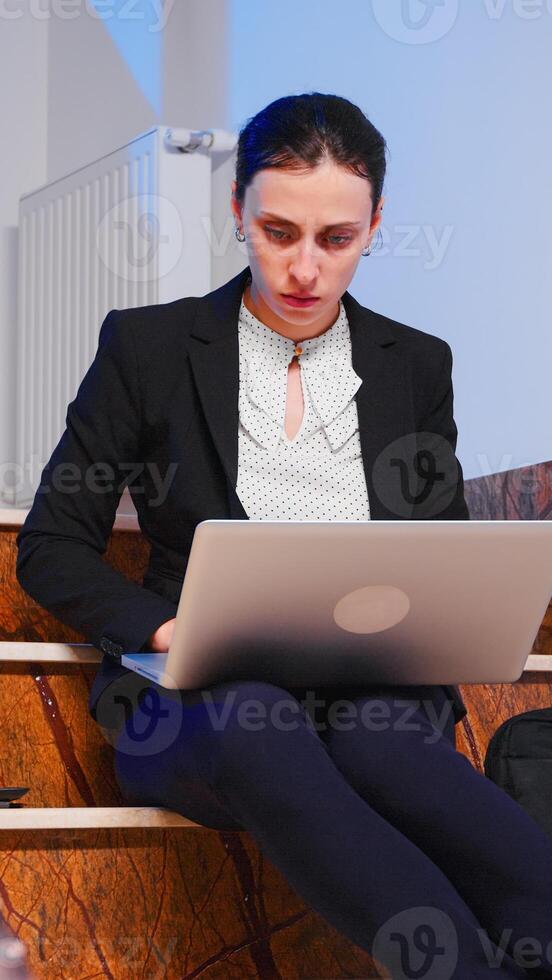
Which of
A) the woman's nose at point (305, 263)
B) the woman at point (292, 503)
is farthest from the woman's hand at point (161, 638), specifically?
the woman's nose at point (305, 263)

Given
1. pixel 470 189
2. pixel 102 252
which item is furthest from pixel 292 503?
pixel 102 252

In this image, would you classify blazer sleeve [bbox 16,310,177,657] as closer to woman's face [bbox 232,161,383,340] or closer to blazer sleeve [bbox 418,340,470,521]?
woman's face [bbox 232,161,383,340]

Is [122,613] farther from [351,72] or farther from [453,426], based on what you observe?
[351,72]

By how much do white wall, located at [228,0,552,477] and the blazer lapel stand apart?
582 millimetres

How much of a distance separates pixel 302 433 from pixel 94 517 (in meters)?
0.23

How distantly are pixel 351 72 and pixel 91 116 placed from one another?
2.57ft

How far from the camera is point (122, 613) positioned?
1.15 m

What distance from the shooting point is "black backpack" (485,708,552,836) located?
1.20 meters

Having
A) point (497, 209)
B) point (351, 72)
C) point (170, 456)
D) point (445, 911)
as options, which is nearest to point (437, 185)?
point (497, 209)

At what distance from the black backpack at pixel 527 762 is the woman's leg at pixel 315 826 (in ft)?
0.97

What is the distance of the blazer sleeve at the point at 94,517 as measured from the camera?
116 centimetres

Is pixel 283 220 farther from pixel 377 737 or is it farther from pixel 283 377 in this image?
pixel 377 737

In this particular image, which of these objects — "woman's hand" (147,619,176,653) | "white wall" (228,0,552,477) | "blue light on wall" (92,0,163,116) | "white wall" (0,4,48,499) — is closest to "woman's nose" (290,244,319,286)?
"woman's hand" (147,619,176,653)

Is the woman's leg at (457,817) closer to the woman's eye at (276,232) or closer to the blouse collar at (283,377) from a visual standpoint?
the blouse collar at (283,377)
